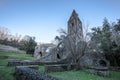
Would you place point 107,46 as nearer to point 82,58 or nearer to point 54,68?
point 82,58

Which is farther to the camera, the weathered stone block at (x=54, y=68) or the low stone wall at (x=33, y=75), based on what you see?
the weathered stone block at (x=54, y=68)

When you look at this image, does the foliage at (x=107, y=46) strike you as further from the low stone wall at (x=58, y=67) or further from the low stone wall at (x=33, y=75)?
the low stone wall at (x=33, y=75)

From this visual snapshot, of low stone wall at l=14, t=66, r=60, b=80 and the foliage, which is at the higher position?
the foliage

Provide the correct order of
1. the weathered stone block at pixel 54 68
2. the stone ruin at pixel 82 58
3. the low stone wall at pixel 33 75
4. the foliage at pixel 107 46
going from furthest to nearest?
the foliage at pixel 107 46 < the stone ruin at pixel 82 58 < the weathered stone block at pixel 54 68 < the low stone wall at pixel 33 75

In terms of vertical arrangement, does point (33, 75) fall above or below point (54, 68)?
above

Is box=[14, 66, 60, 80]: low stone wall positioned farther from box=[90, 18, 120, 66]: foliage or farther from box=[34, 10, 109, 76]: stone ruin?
box=[90, 18, 120, 66]: foliage

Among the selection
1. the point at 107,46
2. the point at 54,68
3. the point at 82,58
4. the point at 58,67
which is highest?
the point at 107,46

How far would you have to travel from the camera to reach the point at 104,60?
23125 millimetres

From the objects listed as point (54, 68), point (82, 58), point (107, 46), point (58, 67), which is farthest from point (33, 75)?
point (107, 46)

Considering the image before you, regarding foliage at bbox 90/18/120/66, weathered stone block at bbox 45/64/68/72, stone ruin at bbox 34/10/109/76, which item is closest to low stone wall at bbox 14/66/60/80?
weathered stone block at bbox 45/64/68/72

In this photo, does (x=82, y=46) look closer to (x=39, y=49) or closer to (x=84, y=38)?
(x=84, y=38)

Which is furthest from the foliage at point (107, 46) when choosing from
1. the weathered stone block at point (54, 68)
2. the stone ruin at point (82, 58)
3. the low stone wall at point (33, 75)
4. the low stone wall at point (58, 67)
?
the low stone wall at point (33, 75)

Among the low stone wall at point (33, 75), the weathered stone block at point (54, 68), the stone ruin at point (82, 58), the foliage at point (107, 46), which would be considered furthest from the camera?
the foliage at point (107, 46)

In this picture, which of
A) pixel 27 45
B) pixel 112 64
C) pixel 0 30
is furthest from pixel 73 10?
pixel 0 30
